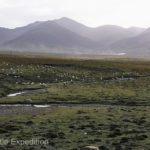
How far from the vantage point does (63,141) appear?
2023cm

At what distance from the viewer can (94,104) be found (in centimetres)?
3919

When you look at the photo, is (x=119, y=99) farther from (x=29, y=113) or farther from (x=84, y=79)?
(x=84, y=79)

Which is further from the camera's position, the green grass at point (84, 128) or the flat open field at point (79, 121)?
the flat open field at point (79, 121)

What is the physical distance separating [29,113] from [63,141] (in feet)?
38.9

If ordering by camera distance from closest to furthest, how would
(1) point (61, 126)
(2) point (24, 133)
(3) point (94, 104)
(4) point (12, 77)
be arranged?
(2) point (24, 133) < (1) point (61, 126) < (3) point (94, 104) < (4) point (12, 77)

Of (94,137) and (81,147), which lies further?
(94,137)

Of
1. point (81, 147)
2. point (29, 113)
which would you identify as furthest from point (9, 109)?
point (81, 147)

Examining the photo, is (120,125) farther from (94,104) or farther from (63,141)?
(94,104)

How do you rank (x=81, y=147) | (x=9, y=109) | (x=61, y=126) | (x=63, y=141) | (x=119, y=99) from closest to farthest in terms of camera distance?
(x=81, y=147)
(x=63, y=141)
(x=61, y=126)
(x=9, y=109)
(x=119, y=99)

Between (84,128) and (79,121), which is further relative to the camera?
(79,121)

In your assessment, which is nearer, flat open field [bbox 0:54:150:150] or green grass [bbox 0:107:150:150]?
green grass [bbox 0:107:150:150]

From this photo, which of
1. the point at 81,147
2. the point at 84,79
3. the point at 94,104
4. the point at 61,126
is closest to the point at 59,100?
the point at 94,104

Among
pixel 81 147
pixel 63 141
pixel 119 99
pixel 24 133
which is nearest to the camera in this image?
pixel 81 147

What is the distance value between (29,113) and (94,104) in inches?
446
